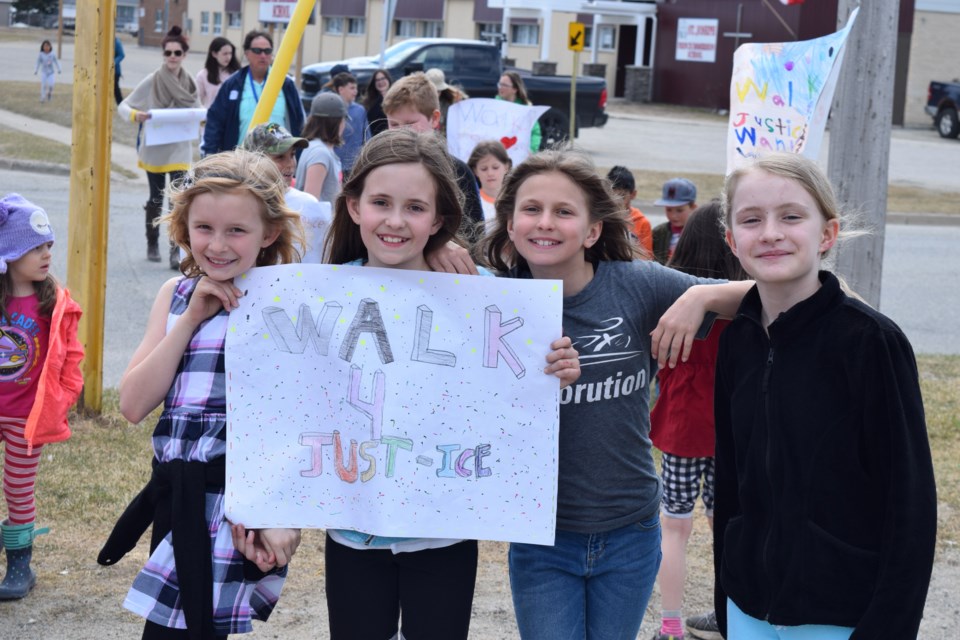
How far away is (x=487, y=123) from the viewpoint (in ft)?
30.9

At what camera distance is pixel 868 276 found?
6.27 m

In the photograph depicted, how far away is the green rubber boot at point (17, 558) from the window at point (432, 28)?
48.4 metres

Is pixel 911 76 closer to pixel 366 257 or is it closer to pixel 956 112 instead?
pixel 956 112

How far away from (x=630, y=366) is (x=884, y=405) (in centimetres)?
71

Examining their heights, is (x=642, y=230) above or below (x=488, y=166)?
below

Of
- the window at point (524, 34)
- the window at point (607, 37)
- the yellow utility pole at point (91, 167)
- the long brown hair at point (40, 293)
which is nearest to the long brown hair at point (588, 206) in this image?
the long brown hair at point (40, 293)

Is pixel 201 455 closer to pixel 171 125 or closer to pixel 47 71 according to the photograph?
pixel 171 125

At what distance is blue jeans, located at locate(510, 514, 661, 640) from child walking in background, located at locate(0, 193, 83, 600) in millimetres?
1988

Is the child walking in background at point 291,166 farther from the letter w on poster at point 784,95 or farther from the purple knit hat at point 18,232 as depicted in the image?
the letter w on poster at point 784,95

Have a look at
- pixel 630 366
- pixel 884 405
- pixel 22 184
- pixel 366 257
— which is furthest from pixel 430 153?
pixel 22 184

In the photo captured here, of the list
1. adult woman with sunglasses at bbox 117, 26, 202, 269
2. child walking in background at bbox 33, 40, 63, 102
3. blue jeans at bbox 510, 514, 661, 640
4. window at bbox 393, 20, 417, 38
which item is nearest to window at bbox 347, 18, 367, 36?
window at bbox 393, 20, 417, 38

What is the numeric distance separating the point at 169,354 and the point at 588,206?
3.54 ft

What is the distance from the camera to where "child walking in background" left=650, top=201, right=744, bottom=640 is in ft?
13.5

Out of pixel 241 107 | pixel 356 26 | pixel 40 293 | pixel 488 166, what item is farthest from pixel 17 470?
pixel 356 26
